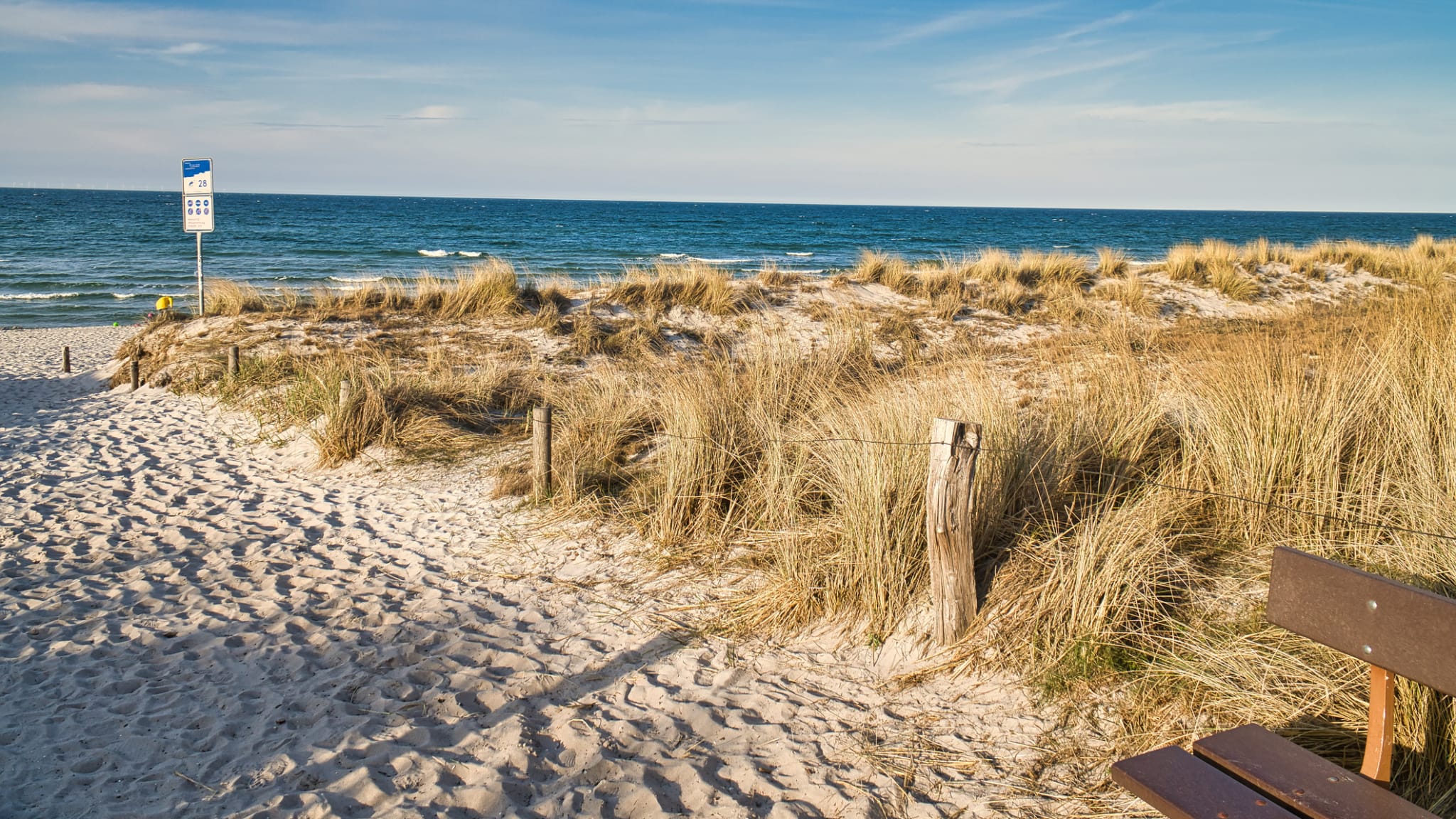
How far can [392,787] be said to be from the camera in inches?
120

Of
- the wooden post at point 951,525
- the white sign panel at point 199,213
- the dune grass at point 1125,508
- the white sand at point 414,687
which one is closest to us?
the white sand at point 414,687

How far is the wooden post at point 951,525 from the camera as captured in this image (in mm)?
3607

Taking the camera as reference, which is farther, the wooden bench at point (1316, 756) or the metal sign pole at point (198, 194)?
the metal sign pole at point (198, 194)

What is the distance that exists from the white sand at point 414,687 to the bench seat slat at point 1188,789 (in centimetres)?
65

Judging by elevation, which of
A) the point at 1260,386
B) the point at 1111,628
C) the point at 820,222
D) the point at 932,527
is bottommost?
the point at 1111,628

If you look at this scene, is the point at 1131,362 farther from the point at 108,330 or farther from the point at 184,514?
the point at 108,330

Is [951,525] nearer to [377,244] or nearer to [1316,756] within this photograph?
[1316,756]

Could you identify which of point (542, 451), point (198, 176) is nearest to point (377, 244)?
point (198, 176)

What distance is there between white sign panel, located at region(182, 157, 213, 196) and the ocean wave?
484 inches

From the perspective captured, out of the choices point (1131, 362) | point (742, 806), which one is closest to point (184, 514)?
point (742, 806)

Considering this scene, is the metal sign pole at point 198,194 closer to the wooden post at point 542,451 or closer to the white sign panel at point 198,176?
the white sign panel at point 198,176

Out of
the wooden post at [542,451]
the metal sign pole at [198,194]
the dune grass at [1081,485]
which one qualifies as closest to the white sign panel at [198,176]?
the metal sign pole at [198,194]

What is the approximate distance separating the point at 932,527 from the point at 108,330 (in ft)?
60.8

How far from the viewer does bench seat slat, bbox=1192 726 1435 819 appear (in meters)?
2.18
